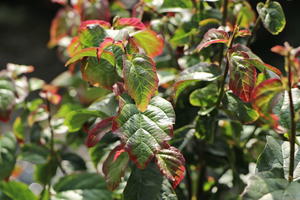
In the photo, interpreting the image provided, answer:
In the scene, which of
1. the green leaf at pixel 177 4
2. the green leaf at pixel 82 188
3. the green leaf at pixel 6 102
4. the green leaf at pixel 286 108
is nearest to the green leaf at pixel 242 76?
the green leaf at pixel 286 108

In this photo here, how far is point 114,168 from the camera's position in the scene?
102 cm

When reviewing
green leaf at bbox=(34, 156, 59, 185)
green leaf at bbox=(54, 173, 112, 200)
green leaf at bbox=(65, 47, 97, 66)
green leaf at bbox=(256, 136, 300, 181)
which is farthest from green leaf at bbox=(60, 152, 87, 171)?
green leaf at bbox=(256, 136, 300, 181)

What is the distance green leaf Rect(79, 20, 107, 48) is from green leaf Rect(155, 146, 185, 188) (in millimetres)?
264

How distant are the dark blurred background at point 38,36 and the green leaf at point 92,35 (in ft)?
9.11

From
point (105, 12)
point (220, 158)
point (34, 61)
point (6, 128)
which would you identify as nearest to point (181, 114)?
point (220, 158)

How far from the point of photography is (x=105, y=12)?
4.53 feet

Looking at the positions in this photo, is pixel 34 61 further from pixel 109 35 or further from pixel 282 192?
pixel 282 192

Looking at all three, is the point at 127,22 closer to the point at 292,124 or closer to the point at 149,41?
the point at 149,41

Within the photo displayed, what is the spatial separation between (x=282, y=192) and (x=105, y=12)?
0.75 m

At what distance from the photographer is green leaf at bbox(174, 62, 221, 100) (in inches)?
40.6

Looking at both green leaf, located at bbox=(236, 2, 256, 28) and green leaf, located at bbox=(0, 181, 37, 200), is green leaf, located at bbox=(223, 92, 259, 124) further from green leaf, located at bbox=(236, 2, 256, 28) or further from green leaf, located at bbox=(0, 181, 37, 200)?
green leaf, located at bbox=(0, 181, 37, 200)

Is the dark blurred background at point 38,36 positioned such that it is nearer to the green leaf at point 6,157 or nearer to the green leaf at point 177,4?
the green leaf at point 177,4

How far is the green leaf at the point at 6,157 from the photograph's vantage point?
1270mm

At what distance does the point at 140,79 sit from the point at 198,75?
0.17m
